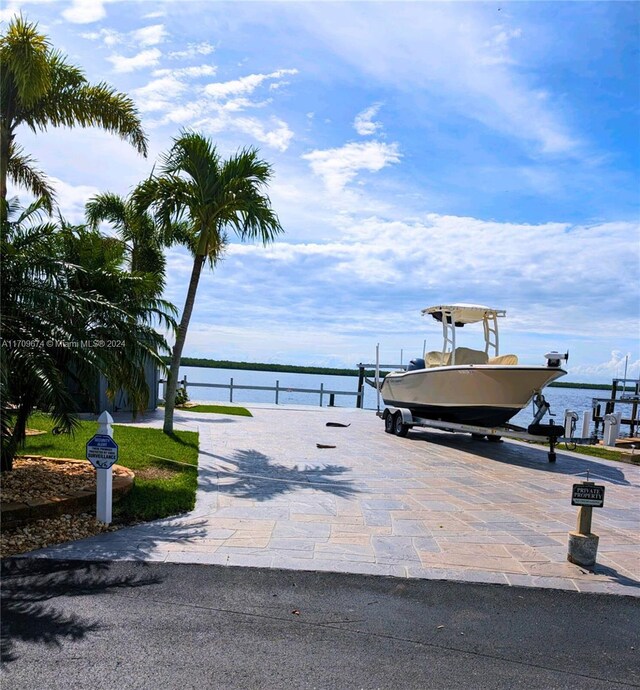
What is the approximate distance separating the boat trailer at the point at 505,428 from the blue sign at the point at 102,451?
8.07m

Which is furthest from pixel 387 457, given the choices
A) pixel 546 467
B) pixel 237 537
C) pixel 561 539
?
pixel 237 537

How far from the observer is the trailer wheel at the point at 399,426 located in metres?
14.6

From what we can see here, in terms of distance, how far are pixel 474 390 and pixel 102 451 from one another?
28.6 ft

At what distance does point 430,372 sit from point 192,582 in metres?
10.1

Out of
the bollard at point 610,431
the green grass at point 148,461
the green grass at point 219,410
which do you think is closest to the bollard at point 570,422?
the bollard at point 610,431

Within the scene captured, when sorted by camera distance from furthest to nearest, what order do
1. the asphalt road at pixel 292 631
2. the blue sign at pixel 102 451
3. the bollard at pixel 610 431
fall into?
the bollard at pixel 610 431 < the blue sign at pixel 102 451 < the asphalt road at pixel 292 631

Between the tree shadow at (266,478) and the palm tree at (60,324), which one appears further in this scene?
the tree shadow at (266,478)

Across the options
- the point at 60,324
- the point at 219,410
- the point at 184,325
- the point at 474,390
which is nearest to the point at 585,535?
the point at 60,324

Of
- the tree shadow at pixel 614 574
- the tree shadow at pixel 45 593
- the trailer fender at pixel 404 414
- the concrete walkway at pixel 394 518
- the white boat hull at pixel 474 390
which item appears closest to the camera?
the tree shadow at pixel 45 593

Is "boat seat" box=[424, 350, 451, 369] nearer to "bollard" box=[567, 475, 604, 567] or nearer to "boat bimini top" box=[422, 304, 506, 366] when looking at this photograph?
"boat bimini top" box=[422, 304, 506, 366]

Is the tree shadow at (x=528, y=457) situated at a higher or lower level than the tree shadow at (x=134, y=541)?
lower

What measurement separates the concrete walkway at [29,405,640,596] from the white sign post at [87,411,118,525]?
0.35 m

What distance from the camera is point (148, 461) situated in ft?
28.5

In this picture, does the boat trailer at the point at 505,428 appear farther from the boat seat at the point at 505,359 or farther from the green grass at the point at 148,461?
the green grass at the point at 148,461
